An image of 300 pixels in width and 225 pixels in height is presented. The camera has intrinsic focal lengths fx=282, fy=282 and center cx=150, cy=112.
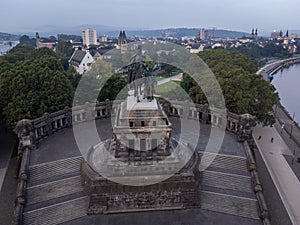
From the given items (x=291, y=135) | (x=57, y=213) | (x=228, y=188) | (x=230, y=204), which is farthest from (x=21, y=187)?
(x=291, y=135)

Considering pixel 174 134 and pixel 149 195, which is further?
pixel 174 134

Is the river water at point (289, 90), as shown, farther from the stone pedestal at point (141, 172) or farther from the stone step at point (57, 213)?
the stone step at point (57, 213)

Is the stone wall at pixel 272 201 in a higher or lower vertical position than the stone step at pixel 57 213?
lower

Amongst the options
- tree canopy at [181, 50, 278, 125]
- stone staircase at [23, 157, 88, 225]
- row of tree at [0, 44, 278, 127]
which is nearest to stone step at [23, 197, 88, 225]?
stone staircase at [23, 157, 88, 225]

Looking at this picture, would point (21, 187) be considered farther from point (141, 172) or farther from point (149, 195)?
point (149, 195)

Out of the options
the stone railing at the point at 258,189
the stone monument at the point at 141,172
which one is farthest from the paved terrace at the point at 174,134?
the stone monument at the point at 141,172

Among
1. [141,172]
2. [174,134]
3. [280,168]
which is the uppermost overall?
[174,134]

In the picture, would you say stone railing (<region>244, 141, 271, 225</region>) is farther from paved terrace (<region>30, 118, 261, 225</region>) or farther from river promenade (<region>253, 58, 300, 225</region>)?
river promenade (<region>253, 58, 300, 225</region>)
